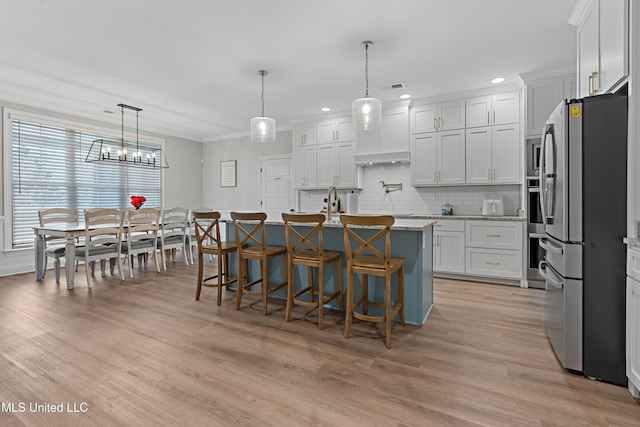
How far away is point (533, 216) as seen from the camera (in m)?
4.07

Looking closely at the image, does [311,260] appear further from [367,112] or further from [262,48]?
[262,48]

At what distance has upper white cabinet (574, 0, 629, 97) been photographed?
6.31 feet

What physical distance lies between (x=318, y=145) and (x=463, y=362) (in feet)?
14.5

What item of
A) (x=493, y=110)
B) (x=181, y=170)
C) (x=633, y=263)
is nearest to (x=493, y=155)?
(x=493, y=110)

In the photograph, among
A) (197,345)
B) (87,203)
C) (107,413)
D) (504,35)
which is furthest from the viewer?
(87,203)

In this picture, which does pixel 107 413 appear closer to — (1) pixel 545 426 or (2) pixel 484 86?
(1) pixel 545 426

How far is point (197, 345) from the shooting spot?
251cm

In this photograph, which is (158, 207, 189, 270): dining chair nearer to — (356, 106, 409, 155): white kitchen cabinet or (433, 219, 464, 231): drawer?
(356, 106, 409, 155): white kitchen cabinet

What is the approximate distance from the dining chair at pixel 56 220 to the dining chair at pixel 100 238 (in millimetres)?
234

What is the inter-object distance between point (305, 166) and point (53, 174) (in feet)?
13.6

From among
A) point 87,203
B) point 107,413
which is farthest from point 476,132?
point 87,203

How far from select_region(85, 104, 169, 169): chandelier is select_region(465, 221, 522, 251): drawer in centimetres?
509

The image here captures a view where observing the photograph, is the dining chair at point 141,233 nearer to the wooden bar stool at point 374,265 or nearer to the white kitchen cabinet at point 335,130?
the white kitchen cabinet at point 335,130

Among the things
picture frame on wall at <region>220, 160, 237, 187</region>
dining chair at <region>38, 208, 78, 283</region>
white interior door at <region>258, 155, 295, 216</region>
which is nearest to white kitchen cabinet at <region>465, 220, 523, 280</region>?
white interior door at <region>258, 155, 295, 216</region>
